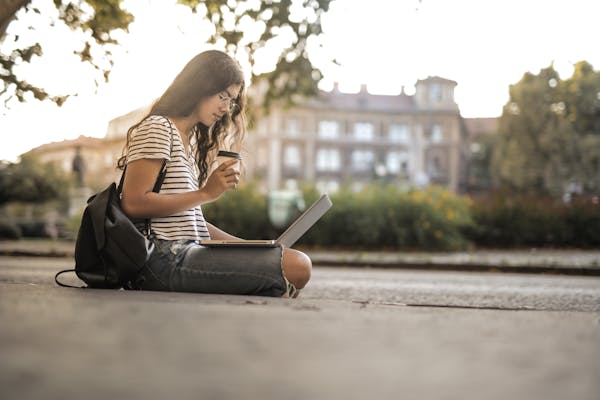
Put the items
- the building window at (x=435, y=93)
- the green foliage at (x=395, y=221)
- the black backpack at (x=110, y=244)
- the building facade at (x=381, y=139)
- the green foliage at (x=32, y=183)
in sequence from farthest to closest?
1. the building window at (x=435, y=93)
2. the building facade at (x=381, y=139)
3. the green foliage at (x=32, y=183)
4. the green foliage at (x=395, y=221)
5. the black backpack at (x=110, y=244)

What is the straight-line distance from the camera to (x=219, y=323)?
2.05 meters

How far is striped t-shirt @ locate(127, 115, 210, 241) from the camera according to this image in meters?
3.16

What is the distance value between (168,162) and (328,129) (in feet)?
222

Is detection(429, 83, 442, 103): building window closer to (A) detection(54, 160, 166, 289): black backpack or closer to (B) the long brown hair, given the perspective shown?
(B) the long brown hair

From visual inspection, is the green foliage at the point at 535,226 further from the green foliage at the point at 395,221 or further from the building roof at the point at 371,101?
the building roof at the point at 371,101

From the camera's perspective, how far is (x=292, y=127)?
68.5 meters

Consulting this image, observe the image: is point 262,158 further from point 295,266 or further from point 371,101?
point 295,266

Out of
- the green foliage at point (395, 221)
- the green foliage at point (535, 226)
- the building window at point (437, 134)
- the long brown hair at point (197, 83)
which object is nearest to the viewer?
the long brown hair at point (197, 83)

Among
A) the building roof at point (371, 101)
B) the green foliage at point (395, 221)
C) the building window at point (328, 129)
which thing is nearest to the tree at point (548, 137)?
the building window at point (328, 129)

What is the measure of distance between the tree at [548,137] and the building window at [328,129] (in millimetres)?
24965

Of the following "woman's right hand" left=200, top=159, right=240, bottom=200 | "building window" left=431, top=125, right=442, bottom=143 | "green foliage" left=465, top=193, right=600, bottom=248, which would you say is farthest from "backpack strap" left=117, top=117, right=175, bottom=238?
"building window" left=431, top=125, right=442, bottom=143

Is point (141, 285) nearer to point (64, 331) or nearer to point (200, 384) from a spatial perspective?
point (64, 331)

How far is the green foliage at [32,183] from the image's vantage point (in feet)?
114

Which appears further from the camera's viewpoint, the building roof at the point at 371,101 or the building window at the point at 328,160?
the building roof at the point at 371,101
